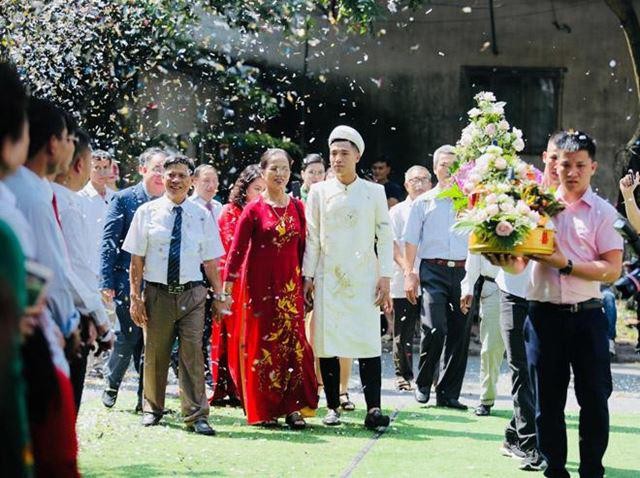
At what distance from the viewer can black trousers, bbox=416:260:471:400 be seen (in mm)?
12141

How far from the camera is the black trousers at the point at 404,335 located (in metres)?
13.4

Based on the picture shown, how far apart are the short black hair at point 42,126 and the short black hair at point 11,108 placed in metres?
1.59

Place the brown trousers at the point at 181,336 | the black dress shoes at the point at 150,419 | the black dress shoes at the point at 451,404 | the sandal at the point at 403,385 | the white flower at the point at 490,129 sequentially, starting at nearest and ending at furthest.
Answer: the white flower at the point at 490,129 < the brown trousers at the point at 181,336 < the black dress shoes at the point at 150,419 < the black dress shoes at the point at 451,404 < the sandal at the point at 403,385

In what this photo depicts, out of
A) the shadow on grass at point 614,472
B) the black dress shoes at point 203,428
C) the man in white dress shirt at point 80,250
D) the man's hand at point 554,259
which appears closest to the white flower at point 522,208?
the man's hand at point 554,259

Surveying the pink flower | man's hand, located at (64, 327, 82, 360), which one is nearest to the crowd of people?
man's hand, located at (64, 327, 82, 360)

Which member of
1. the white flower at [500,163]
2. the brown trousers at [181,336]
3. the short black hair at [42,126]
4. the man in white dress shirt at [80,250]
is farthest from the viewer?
the brown trousers at [181,336]

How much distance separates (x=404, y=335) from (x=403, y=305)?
16.9 inches

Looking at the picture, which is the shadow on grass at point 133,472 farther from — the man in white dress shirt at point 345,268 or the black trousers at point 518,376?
the man in white dress shirt at point 345,268

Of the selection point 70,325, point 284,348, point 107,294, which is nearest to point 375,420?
point 284,348

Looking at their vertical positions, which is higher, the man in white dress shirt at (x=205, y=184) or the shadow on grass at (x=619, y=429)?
the man in white dress shirt at (x=205, y=184)

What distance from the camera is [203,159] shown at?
68.6 feet

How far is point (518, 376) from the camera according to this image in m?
9.03

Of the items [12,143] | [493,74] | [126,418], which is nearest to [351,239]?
[126,418]

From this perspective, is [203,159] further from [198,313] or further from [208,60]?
[198,313]
